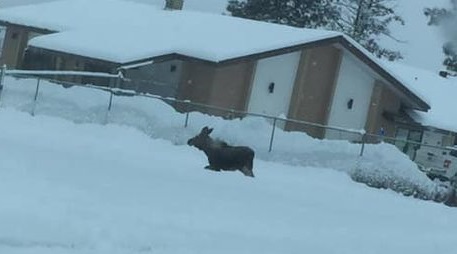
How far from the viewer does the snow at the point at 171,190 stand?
29.9ft

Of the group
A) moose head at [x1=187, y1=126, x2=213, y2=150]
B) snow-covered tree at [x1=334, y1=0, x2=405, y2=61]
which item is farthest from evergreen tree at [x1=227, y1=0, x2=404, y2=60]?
moose head at [x1=187, y1=126, x2=213, y2=150]

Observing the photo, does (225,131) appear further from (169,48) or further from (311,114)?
(311,114)

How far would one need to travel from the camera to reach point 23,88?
24062mm

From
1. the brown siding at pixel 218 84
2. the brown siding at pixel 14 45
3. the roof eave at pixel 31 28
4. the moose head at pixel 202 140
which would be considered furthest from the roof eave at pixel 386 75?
the moose head at pixel 202 140

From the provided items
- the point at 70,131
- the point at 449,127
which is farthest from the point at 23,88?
the point at 449,127

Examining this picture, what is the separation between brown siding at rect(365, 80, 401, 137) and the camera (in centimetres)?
3519

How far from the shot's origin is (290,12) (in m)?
58.5

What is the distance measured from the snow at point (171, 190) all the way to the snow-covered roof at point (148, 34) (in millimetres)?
6544

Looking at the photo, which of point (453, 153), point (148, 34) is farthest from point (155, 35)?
point (453, 153)

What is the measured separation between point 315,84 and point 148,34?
20.6 feet

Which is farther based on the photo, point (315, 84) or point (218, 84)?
point (315, 84)

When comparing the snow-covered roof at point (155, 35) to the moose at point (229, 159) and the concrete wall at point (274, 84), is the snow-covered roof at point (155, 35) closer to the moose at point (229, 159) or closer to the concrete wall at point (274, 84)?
the concrete wall at point (274, 84)

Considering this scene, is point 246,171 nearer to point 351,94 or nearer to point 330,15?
point 351,94

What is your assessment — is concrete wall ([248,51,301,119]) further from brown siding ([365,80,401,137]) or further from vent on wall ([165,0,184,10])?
vent on wall ([165,0,184,10])
